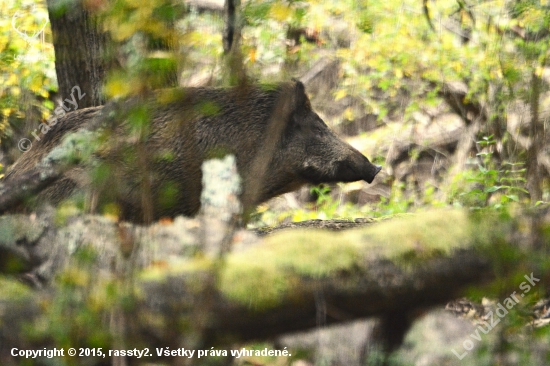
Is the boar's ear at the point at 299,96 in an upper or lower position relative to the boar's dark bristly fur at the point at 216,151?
upper

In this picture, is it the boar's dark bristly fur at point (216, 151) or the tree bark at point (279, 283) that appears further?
the boar's dark bristly fur at point (216, 151)

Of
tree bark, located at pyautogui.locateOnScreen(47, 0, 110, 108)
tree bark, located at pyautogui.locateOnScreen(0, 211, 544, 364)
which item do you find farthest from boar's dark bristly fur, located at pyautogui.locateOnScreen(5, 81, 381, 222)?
tree bark, located at pyautogui.locateOnScreen(0, 211, 544, 364)

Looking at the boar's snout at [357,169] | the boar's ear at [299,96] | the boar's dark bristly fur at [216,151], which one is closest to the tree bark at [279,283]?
the boar's dark bristly fur at [216,151]

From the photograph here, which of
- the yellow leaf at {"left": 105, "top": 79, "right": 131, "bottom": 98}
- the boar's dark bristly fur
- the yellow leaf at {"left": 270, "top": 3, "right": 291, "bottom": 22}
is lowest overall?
the boar's dark bristly fur

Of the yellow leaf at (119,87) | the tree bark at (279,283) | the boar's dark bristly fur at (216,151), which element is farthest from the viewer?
the boar's dark bristly fur at (216,151)

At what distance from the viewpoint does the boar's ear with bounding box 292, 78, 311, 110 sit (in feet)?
18.9

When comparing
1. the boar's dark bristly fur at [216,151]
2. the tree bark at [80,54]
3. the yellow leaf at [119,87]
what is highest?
the tree bark at [80,54]

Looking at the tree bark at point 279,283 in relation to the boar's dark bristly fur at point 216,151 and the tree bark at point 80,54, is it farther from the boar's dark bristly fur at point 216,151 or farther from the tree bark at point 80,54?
the tree bark at point 80,54

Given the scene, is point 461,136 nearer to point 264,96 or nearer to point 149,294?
point 264,96

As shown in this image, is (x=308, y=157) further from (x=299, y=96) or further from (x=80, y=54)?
(x=80, y=54)

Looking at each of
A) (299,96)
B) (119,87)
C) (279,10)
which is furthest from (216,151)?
(119,87)

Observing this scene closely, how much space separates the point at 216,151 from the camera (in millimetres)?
5164

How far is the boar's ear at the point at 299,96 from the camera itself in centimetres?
577

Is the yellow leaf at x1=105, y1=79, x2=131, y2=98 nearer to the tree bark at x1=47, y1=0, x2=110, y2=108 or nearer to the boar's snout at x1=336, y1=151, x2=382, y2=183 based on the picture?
the tree bark at x1=47, y1=0, x2=110, y2=108
